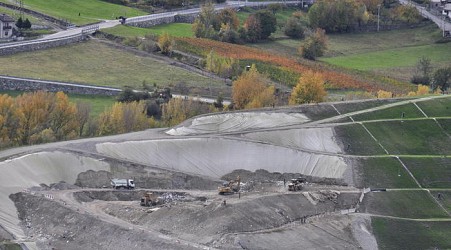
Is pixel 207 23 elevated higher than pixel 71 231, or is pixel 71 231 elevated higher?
pixel 207 23

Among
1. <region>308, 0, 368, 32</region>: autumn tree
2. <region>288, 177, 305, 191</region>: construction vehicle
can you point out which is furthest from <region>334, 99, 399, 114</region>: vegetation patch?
<region>308, 0, 368, 32</region>: autumn tree

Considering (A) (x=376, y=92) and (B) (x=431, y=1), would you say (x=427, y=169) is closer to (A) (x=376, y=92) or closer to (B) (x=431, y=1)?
(A) (x=376, y=92)

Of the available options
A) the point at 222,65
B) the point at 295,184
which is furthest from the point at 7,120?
the point at 222,65

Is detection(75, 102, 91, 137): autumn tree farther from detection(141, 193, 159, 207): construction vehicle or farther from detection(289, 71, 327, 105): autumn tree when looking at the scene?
detection(289, 71, 327, 105): autumn tree

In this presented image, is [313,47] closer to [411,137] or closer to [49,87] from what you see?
[49,87]

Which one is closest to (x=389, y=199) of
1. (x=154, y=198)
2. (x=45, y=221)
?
(x=154, y=198)
